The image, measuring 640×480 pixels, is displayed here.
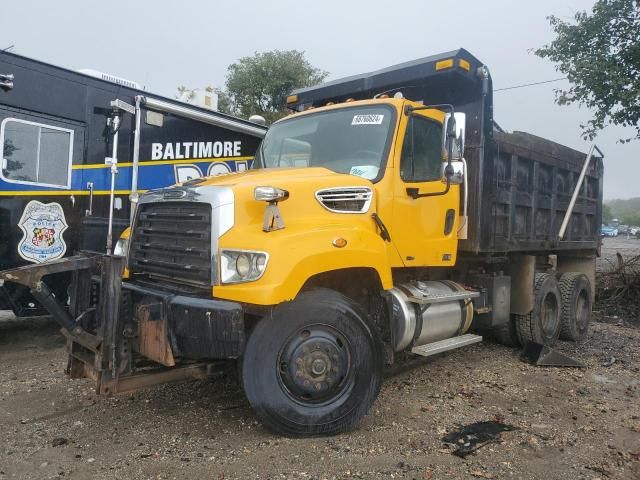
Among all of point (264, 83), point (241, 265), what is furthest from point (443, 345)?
point (264, 83)

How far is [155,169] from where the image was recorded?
7.10m

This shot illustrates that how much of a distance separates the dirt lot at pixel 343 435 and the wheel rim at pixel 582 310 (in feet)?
7.28

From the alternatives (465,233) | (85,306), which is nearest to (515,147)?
(465,233)

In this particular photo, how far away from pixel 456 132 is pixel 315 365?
7.68 feet

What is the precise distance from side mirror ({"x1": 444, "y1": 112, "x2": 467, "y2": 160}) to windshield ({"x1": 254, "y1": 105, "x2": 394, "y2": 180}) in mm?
492

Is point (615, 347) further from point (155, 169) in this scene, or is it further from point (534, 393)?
point (155, 169)

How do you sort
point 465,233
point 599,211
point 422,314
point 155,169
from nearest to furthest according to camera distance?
point 422,314 < point 465,233 < point 155,169 < point 599,211

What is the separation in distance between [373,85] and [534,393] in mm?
3488

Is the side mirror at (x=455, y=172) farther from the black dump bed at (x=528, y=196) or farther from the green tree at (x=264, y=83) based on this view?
the green tree at (x=264, y=83)

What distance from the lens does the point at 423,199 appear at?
504cm

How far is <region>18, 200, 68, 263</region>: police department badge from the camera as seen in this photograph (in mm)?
6180

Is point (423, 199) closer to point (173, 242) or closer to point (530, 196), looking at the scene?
point (173, 242)

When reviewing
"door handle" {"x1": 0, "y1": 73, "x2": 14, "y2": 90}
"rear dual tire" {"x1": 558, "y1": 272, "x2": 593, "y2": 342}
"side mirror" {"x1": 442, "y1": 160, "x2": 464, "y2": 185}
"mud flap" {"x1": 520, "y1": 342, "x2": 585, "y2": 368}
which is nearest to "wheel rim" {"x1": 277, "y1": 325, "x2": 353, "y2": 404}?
"side mirror" {"x1": 442, "y1": 160, "x2": 464, "y2": 185}

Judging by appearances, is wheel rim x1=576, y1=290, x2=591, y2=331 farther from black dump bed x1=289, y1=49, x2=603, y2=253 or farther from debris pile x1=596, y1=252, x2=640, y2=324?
debris pile x1=596, y1=252, x2=640, y2=324
